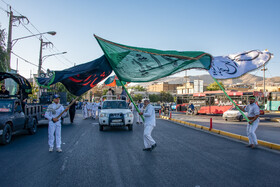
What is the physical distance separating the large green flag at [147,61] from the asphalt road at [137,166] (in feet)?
8.76

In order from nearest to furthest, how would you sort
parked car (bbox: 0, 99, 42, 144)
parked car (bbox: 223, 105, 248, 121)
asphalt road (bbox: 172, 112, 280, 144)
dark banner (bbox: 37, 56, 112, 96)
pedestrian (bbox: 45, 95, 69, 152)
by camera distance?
dark banner (bbox: 37, 56, 112, 96), pedestrian (bbox: 45, 95, 69, 152), parked car (bbox: 0, 99, 42, 144), asphalt road (bbox: 172, 112, 280, 144), parked car (bbox: 223, 105, 248, 121)

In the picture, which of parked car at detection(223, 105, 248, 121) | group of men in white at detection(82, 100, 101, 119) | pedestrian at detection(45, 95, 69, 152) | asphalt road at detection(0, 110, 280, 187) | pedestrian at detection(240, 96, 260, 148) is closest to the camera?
asphalt road at detection(0, 110, 280, 187)

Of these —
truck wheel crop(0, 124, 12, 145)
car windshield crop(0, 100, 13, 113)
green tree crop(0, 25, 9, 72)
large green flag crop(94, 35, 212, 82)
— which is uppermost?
green tree crop(0, 25, 9, 72)

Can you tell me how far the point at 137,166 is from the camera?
626cm

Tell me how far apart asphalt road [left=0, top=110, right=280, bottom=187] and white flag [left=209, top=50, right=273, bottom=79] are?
8.99 ft

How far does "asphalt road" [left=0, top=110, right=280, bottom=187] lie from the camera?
16.7 feet

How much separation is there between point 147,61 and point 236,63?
3.31 metres

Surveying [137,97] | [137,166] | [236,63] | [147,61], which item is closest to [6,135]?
[137,166]

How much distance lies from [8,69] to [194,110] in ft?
82.4

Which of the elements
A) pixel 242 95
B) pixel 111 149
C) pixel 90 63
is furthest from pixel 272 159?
pixel 242 95

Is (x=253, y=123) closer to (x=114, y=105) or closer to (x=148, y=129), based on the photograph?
(x=148, y=129)

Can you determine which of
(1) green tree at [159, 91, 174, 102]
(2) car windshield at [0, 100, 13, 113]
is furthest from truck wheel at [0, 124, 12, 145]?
(1) green tree at [159, 91, 174, 102]

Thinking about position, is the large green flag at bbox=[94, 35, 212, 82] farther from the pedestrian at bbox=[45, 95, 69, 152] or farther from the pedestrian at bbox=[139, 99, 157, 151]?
the pedestrian at bbox=[45, 95, 69, 152]

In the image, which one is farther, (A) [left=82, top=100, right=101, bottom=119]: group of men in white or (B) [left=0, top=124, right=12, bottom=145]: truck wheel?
(A) [left=82, top=100, right=101, bottom=119]: group of men in white
